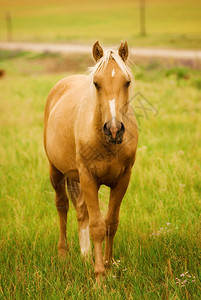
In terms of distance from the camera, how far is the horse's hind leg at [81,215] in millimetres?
3553

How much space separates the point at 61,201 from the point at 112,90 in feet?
5.94

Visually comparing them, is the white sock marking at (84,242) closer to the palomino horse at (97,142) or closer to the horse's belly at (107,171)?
the palomino horse at (97,142)

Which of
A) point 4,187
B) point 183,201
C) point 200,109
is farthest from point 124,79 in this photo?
point 200,109

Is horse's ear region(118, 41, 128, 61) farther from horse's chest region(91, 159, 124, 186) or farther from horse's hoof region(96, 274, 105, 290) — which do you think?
horse's hoof region(96, 274, 105, 290)

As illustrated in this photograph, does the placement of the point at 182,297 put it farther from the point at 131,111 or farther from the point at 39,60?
the point at 39,60

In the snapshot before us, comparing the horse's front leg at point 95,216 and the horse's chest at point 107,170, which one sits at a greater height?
the horse's chest at point 107,170

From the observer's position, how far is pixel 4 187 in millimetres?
4941

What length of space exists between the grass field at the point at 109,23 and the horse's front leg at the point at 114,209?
1714cm

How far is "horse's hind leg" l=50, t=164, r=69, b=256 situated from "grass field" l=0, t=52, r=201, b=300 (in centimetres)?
12

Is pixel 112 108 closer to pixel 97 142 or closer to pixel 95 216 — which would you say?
pixel 97 142

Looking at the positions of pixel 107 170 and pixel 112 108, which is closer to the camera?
pixel 112 108

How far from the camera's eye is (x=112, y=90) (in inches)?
103

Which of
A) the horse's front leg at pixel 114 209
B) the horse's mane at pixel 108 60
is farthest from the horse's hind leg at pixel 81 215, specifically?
the horse's mane at pixel 108 60

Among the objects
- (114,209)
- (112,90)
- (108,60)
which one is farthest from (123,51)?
(114,209)
